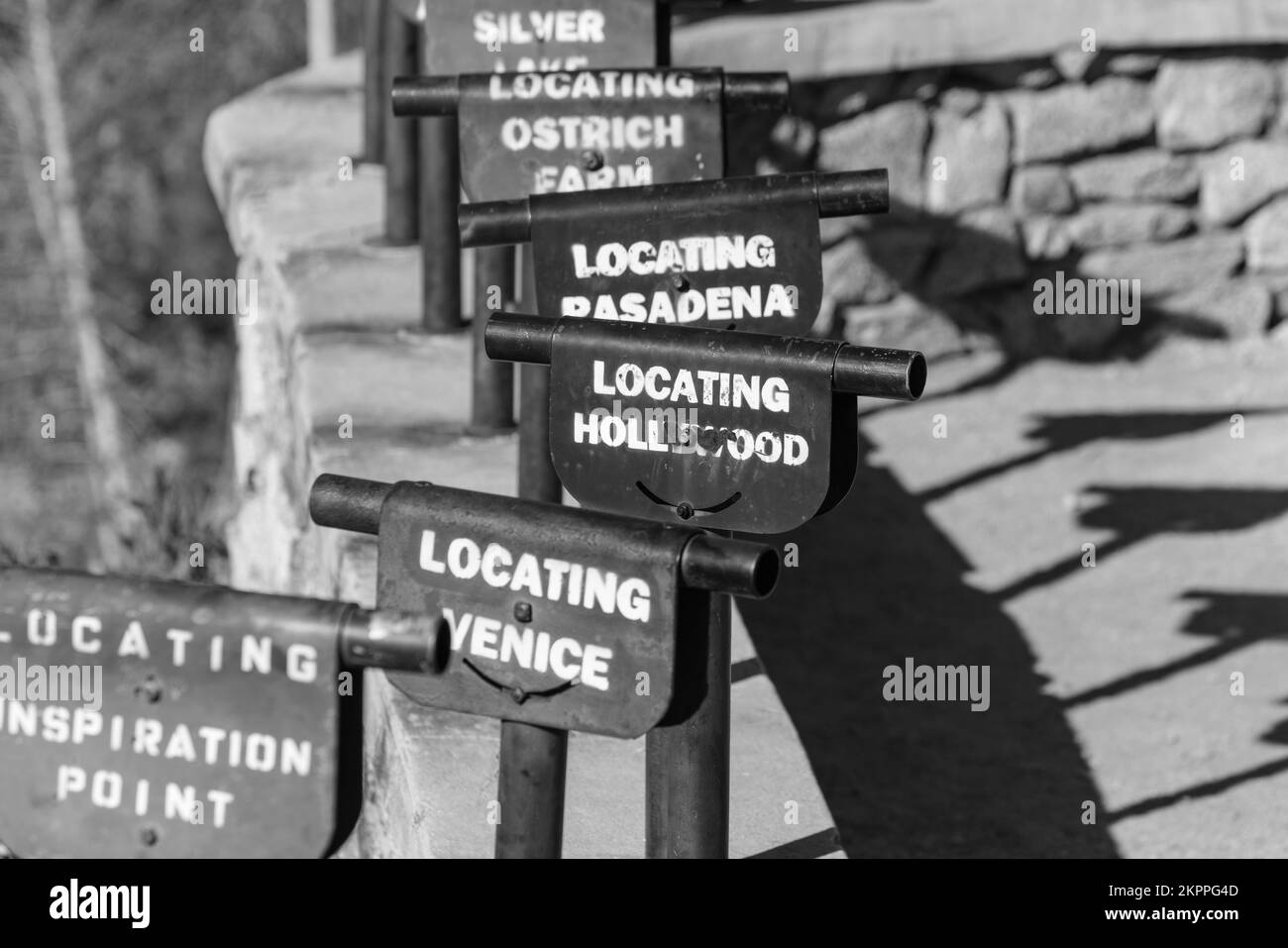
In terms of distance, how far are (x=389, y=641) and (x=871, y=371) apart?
2.41 feet

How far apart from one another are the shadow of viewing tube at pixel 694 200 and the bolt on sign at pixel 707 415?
1.12 feet

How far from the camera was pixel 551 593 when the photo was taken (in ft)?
6.50

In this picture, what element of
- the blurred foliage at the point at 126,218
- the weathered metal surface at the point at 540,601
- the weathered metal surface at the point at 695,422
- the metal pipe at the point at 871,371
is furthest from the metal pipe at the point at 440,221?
the blurred foliage at the point at 126,218

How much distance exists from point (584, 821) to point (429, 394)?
1.59 metres

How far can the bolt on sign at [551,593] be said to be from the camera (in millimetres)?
1958

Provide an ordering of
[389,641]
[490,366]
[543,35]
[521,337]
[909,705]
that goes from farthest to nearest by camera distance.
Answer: [909,705] → [490,366] → [543,35] → [521,337] → [389,641]

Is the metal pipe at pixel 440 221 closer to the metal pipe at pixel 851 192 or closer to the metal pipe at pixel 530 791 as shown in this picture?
the metal pipe at pixel 851 192

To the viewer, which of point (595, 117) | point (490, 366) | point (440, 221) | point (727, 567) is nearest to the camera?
point (727, 567)

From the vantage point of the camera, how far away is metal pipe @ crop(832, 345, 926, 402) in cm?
221

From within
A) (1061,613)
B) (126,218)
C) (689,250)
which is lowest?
(1061,613)

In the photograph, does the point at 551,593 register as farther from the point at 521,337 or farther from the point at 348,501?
the point at 521,337

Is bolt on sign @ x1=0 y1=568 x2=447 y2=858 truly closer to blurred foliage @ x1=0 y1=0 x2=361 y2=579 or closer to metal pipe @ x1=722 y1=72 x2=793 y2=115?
metal pipe @ x1=722 y1=72 x2=793 y2=115

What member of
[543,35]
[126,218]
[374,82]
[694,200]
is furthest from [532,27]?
[126,218]

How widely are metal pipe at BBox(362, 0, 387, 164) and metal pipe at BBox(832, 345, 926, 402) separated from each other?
Answer: 2.96 meters
